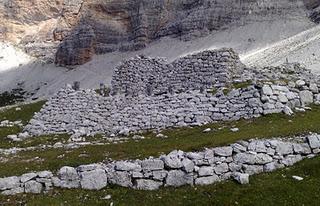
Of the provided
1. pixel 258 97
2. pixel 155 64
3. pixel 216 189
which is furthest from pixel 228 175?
pixel 155 64

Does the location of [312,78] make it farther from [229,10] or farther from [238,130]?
[229,10]

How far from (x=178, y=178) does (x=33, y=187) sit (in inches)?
267

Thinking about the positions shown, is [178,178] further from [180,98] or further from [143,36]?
[143,36]

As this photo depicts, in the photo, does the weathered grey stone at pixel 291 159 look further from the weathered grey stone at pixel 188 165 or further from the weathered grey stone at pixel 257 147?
the weathered grey stone at pixel 188 165

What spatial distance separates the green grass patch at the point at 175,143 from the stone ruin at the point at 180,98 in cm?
194

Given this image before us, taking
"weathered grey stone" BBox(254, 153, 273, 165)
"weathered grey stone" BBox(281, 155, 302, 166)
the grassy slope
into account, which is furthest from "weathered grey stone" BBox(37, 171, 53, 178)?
"weathered grey stone" BBox(281, 155, 302, 166)

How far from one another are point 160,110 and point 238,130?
410 inches

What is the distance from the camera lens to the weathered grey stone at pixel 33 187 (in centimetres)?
2364

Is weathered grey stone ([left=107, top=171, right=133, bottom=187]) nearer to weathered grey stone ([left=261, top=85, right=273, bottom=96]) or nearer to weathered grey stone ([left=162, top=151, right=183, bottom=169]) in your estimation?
weathered grey stone ([left=162, top=151, right=183, bottom=169])

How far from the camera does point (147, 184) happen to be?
933 inches

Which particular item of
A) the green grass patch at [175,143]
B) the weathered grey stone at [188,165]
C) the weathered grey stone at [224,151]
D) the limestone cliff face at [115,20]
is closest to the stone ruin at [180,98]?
the green grass patch at [175,143]

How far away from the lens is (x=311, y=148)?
83.6ft

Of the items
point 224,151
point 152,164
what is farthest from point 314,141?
point 152,164

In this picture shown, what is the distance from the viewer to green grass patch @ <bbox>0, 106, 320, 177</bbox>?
1050 inches
